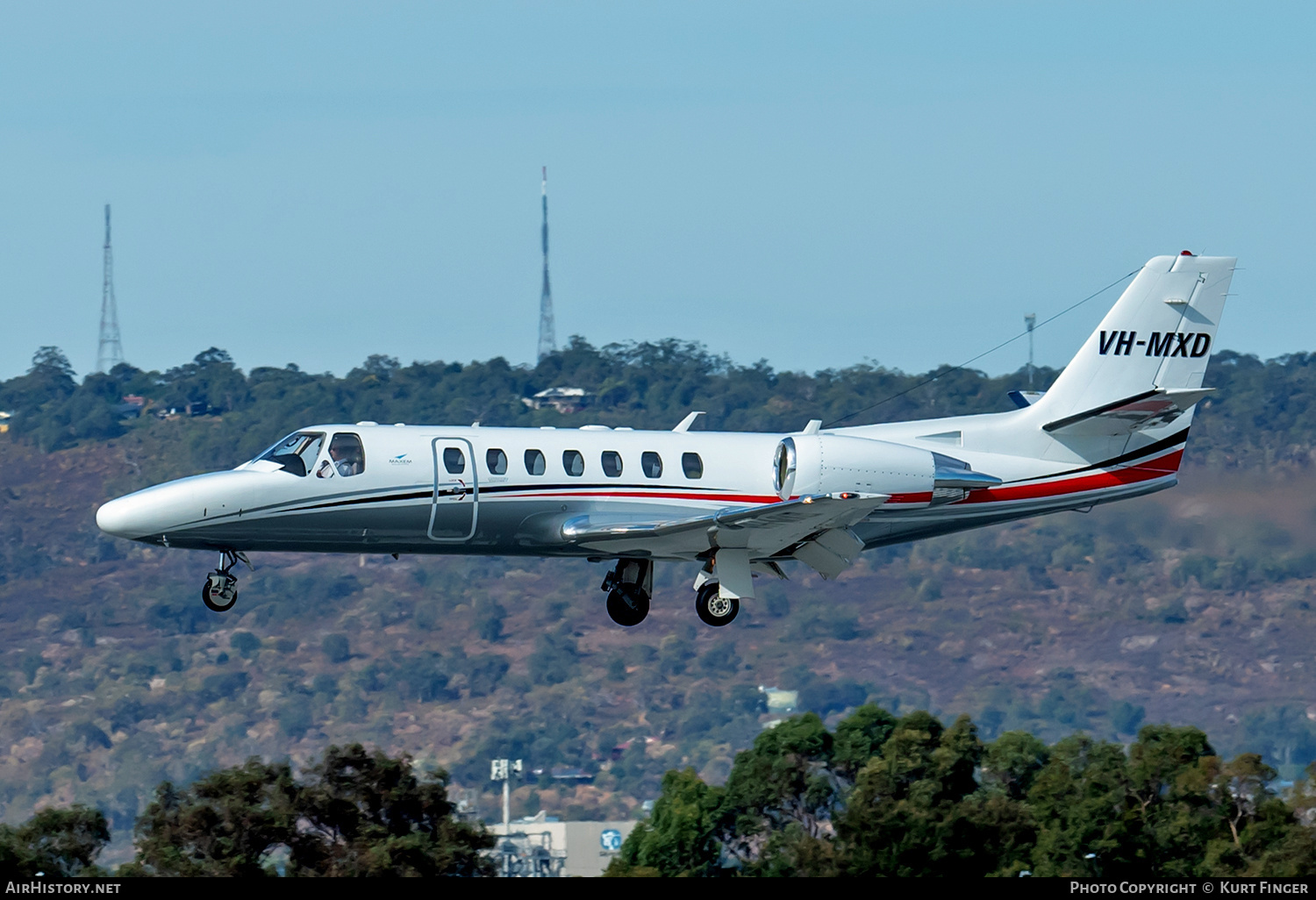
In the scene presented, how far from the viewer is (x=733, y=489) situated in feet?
121

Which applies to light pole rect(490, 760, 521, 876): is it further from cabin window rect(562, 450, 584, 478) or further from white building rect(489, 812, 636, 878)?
cabin window rect(562, 450, 584, 478)

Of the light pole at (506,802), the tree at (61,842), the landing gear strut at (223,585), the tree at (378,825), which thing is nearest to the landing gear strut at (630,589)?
the landing gear strut at (223,585)

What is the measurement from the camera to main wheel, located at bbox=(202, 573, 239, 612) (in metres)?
34.4

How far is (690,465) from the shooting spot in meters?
36.7

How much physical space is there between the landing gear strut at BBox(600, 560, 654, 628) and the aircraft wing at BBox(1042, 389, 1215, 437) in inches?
332

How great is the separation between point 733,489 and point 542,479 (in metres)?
3.64

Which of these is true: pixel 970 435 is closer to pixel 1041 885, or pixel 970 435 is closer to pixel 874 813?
pixel 1041 885

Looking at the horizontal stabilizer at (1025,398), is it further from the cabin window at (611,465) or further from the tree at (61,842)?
the tree at (61,842)

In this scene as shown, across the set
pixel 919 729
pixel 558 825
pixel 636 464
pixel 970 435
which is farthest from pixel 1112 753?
pixel 558 825

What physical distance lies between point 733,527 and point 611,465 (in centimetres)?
269

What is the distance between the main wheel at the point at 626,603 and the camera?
3775 centimetres

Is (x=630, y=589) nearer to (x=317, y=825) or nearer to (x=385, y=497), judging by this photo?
(x=385, y=497)

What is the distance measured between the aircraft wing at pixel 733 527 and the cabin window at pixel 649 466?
3.52 feet

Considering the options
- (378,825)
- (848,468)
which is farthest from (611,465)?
(378,825)
